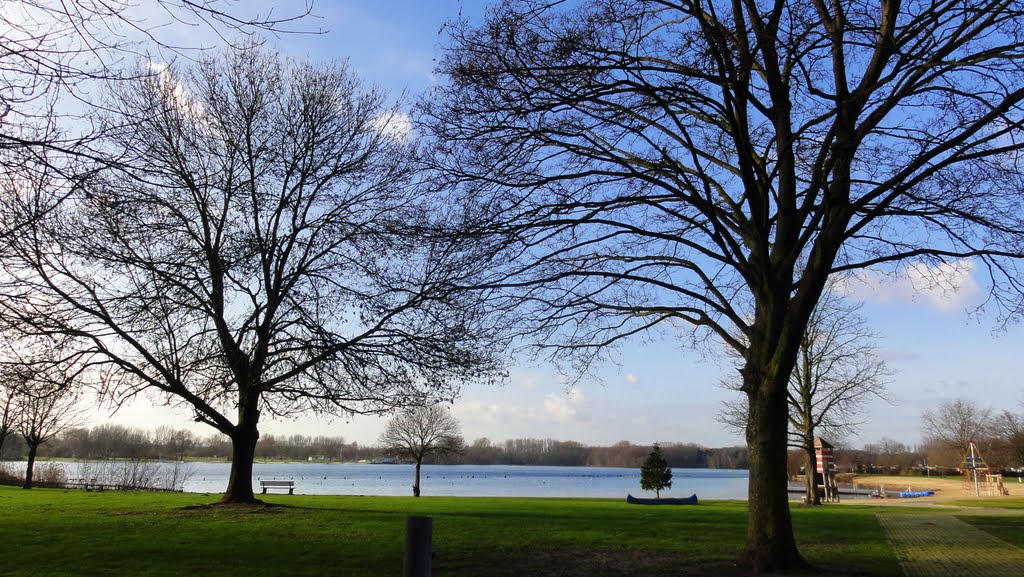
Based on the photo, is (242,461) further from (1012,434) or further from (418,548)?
(1012,434)

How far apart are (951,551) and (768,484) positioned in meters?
5.99

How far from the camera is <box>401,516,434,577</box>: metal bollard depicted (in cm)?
341

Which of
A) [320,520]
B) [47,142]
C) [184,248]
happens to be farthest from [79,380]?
[47,142]

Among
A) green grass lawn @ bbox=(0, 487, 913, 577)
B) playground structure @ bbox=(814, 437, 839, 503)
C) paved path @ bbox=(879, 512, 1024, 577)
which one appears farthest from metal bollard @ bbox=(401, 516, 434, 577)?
playground structure @ bbox=(814, 437, 839, 503)

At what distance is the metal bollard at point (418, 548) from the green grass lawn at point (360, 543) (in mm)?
6197

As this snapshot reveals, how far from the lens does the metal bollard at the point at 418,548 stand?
134 inches

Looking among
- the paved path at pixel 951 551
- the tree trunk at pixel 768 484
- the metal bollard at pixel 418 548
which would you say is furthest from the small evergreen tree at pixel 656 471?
the metal bollard at pixel 418 548

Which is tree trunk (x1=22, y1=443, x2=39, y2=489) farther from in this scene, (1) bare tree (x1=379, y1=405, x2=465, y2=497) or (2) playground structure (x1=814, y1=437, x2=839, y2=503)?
(2) playground structure (x1=814, y1=437, x2=839, y2=503)

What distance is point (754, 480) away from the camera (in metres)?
10.1

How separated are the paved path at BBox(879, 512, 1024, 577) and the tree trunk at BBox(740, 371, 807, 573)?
1.85 m

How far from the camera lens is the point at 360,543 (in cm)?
1195

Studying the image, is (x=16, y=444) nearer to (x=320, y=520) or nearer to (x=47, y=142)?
(x=320, y=520)

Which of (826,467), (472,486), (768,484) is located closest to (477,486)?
(472,486)

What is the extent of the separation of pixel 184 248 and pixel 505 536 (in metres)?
9.27
